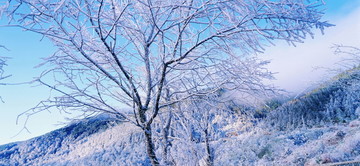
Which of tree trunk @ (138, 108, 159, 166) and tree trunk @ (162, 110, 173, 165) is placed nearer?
tree trunk @ (138, 108, 159, 166)

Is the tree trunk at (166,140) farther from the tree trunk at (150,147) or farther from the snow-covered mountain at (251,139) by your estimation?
the tree trunk at (150,147)

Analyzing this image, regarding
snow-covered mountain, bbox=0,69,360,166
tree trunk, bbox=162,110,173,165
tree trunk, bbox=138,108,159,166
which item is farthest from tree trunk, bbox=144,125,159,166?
tree trunk, bbox=162,110,173,165

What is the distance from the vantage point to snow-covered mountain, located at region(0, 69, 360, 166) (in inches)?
163

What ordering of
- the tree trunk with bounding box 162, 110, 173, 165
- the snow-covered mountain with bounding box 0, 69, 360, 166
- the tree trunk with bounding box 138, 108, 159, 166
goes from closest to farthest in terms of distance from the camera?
the tree trunk with bounding box 138, 108, 159, 166, the tree trunk with bounding box 162, 110, 173, 165, the snow-covered mountain with bounding box 0, 69, 360, 166

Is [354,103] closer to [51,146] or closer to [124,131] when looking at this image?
[124,131]

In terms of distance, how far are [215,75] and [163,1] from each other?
3.69 feet

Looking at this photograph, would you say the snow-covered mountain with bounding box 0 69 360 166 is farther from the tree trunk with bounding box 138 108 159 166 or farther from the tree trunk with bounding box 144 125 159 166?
the tree trunk with bounding box 144 125 159 166

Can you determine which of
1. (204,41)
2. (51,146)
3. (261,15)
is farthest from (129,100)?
(51,146)

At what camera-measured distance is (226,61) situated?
8.57 feet

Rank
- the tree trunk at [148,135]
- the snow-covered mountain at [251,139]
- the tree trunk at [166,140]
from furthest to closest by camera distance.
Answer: the snow-covered mountain at [251,139]
the tree trunk at [166,140]
the tree trunk at [148,135]

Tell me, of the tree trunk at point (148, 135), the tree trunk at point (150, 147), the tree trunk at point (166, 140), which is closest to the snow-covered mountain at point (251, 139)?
the tree trunk at point (166, 140)

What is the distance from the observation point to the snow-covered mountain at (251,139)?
4.15 meters

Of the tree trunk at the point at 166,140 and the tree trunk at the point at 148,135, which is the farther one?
the tree trunk at the point at 166,140

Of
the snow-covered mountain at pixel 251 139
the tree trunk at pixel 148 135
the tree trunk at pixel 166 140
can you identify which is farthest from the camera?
the snow-covered mountain at pixel 251 139
